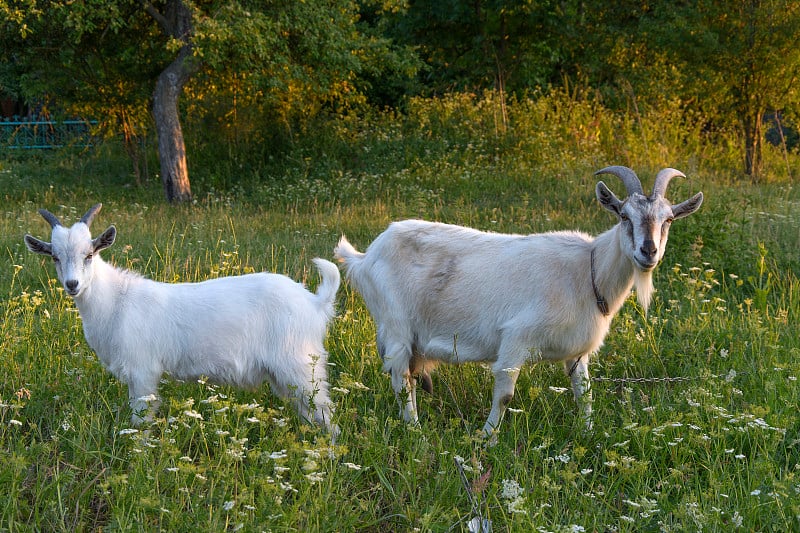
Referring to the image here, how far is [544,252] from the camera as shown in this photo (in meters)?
4.66

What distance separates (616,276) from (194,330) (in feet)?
7.59

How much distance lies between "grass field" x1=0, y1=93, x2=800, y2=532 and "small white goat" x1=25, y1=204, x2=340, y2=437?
198mm

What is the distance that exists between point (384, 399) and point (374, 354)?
24.0 inches

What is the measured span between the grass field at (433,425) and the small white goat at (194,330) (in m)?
0.20

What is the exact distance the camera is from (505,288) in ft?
15.0

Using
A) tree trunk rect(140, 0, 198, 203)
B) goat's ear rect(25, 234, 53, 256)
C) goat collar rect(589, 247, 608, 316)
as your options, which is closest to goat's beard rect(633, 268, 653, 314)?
goat collar rect(589, 247, 608, 316)

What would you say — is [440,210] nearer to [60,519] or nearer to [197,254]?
[197,254]

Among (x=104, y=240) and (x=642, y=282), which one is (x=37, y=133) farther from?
(x=642, y=282)

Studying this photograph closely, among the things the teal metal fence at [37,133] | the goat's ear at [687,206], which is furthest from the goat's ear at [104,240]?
the teal metal fence at [37,133]

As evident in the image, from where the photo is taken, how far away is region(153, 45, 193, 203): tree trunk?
1332 cm

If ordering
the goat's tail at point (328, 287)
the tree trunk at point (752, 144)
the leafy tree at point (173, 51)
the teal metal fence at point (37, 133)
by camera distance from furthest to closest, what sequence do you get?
the teal metal fence at point (37, 133) < the tree trunk at point (752, 144) < the leafy tree at point (173, 51) < the goat's tail at point (328, 287)

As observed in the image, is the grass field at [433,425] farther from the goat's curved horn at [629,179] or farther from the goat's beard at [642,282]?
the goat's curved horn at [629,179]

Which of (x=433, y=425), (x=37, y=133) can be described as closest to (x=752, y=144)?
(x=433, y=425)

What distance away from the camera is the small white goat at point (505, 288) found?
4340 millimetres
